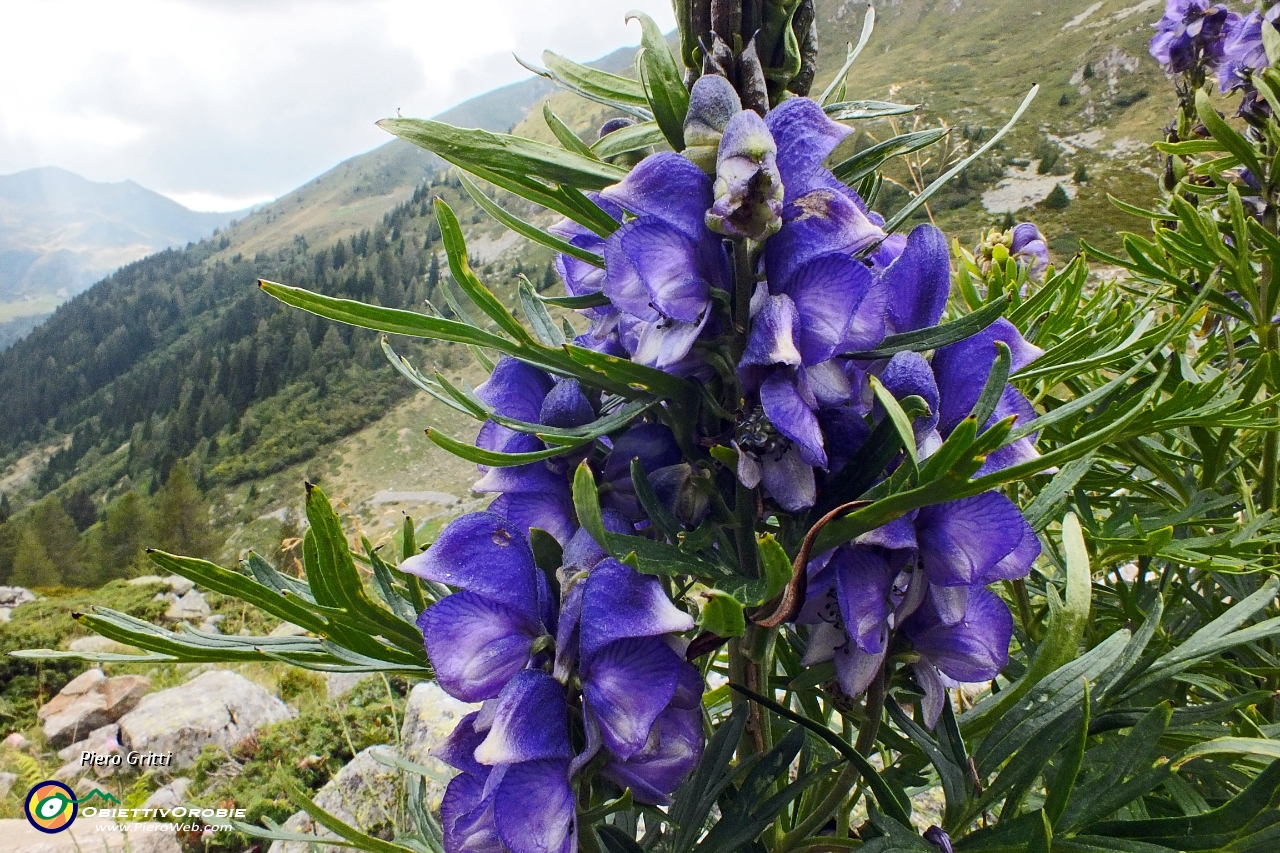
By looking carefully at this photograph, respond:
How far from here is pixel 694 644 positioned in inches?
21.6

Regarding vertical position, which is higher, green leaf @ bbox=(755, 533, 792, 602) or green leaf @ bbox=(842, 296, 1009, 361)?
green leaf @ bbox=(842, 296, 1009, 361)

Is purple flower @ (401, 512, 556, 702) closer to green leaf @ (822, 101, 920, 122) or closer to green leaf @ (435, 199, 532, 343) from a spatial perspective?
green leaf @ (435, 199, 532, 343)

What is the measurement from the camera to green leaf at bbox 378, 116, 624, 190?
0.47m

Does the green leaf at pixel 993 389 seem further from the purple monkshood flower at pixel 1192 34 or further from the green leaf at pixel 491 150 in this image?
the purple monkshood flower at pixel 1192 34

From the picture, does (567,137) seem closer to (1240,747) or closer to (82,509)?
(1240,747)

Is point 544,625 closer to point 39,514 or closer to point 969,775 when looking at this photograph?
point 969,775

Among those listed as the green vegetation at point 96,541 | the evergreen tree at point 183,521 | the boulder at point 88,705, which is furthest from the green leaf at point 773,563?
the evergreen tree at point 183,521

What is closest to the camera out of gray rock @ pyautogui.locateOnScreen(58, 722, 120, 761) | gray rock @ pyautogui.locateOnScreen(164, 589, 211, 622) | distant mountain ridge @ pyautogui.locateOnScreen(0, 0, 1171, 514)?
gray rock @ pyautogui.locateOnScreen(58, 722, 120, 761)

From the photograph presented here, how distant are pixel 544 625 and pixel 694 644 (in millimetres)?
118

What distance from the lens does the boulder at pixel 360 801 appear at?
2450 millimetres

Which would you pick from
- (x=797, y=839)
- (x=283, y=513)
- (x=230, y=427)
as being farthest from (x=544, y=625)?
(x=230, y=427)

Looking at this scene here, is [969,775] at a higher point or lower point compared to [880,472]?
lower

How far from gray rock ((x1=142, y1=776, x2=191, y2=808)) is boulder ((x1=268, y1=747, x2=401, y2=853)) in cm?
138

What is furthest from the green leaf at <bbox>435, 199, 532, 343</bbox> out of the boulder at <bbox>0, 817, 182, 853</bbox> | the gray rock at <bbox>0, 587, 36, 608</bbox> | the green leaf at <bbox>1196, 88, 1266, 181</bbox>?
the gray rock at <bbox>0, 587, 36, 608</bbox>
